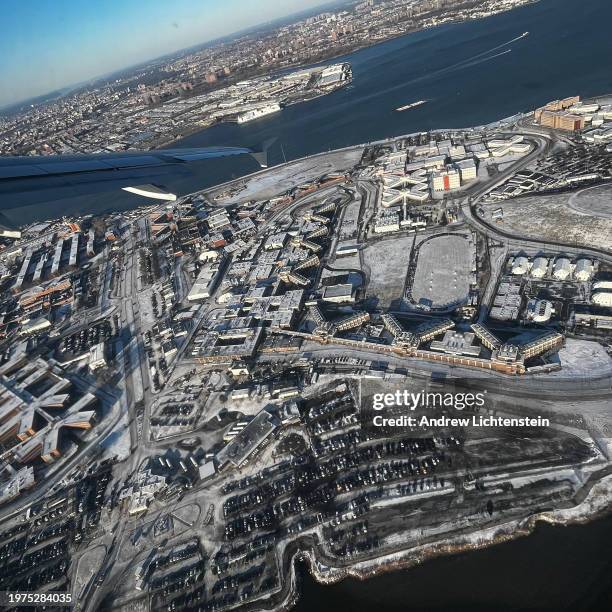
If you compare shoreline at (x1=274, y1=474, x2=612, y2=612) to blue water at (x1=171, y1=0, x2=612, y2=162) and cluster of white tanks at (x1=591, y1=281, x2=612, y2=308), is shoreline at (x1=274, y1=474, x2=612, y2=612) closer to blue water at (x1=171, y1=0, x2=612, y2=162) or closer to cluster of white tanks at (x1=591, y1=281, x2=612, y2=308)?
cluster of white tanks at (x1=591, y1=281, x2=612, y2=308)

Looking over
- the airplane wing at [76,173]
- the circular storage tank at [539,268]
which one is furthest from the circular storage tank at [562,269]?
the airplane wing at [76,173]

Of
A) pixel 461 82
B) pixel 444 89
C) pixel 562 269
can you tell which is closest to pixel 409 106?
pixel 444 89

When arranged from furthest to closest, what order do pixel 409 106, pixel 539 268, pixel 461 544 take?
pixel 409 106, pixel 539 268, pixel 461 544

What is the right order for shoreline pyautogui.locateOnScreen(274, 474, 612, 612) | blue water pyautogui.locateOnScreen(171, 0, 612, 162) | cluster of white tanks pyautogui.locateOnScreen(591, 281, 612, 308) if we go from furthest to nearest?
blue water pyautogui.locateOnScreen(171, 0, 612, 162), cluster of white tanks pyautogui.locateOnScreen(591, 281, 612, 308), shoreline pyautogui.locateOnScreen(274, 474, 612, 612)

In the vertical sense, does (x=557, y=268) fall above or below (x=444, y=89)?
below

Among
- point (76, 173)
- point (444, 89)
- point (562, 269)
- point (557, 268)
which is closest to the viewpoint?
point (76, 173)

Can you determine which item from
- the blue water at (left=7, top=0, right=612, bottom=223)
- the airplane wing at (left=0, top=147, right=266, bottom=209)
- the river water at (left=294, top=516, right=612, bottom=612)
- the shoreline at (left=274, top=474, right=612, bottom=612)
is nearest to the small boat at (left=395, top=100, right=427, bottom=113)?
the blue water at (left=7, top=0, right=612, bottom=223)

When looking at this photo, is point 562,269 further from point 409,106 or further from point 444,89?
point 444,89
